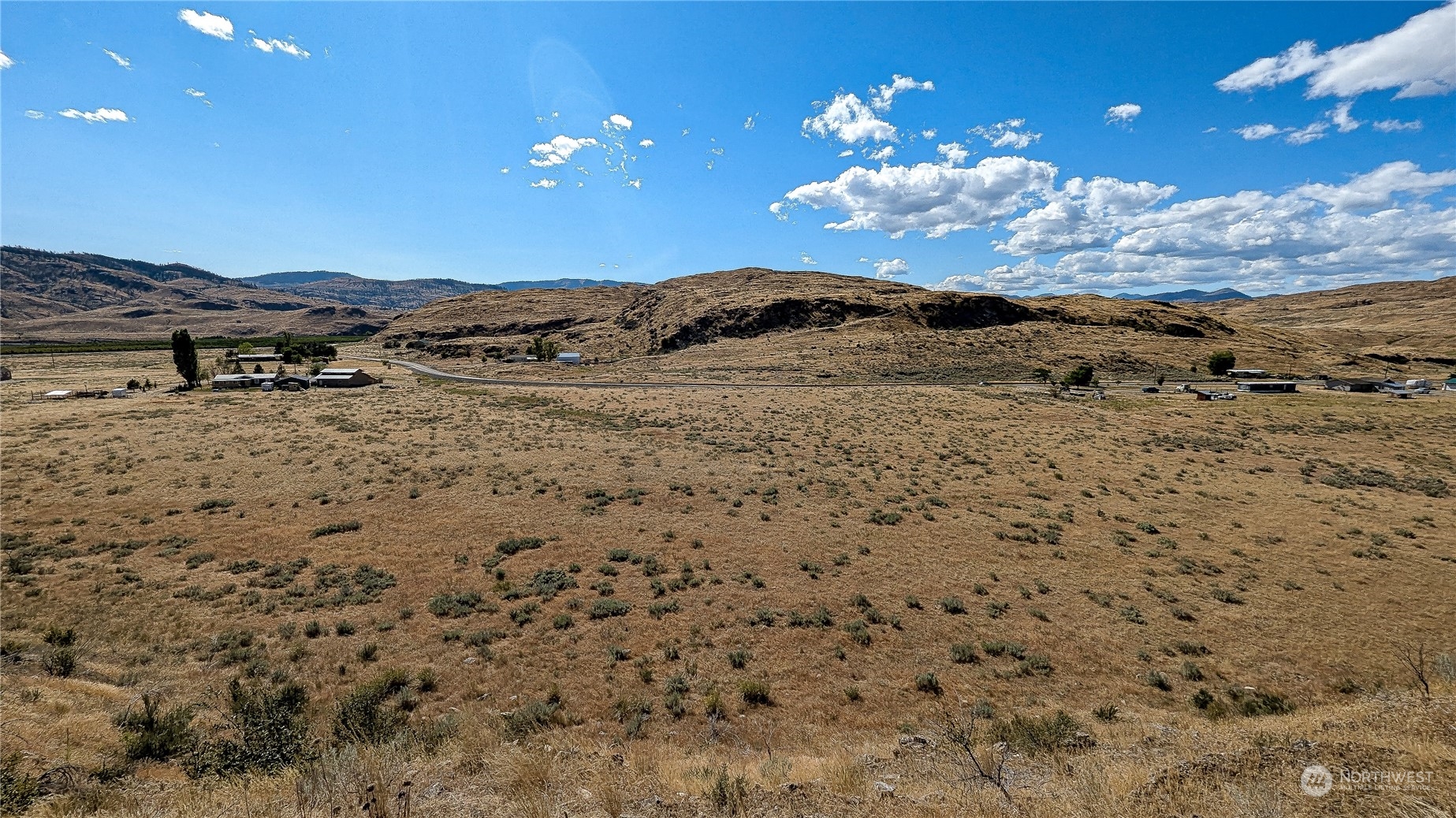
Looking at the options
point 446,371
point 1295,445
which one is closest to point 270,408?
point 446,371

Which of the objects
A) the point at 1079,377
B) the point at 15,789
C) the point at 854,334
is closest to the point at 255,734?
the point at 15,789

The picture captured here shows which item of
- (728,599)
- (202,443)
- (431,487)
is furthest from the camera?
(202,443)

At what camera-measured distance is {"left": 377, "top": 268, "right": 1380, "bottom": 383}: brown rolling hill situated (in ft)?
295

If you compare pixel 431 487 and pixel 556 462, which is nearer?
pixel 431 487

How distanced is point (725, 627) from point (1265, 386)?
3285 inches

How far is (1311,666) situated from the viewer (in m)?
12.6

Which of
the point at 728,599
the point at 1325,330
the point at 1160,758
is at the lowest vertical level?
the point at 728,599

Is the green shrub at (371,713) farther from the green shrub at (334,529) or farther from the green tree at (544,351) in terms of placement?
the green tree at (544,351)

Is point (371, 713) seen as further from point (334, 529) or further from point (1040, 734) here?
point (334, 529)

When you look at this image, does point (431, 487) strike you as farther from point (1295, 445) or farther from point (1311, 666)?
point (1295, 445)

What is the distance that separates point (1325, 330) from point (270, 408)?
23236 centimetres

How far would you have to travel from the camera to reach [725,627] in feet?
47.3

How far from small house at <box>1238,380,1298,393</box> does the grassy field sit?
3528 cm

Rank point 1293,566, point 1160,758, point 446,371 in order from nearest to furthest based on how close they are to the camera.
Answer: point 1160,758, point 1293,566, point 446,371
